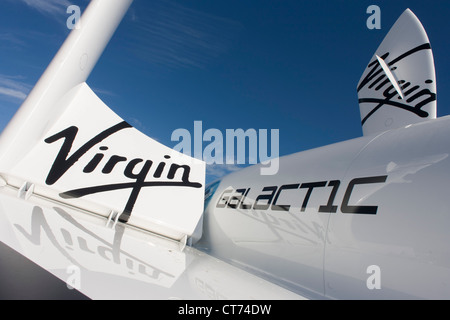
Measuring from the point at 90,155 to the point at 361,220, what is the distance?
391 centimetres

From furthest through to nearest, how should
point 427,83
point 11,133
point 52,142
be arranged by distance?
point 427,83 → point 52,142 → point 11,133

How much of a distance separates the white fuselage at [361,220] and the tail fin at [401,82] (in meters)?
3.69

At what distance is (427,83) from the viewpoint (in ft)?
21.7

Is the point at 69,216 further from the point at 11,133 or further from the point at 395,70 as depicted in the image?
the point at 395,70

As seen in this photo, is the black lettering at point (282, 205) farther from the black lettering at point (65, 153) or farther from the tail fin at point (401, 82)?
the tail fin at point (401, 82)

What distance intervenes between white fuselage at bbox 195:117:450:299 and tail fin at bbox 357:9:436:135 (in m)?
3.69

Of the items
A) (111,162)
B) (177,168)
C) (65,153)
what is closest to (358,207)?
(177,168)

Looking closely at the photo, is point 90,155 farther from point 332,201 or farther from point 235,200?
point 332,201

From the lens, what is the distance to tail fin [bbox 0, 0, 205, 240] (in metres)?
4.14

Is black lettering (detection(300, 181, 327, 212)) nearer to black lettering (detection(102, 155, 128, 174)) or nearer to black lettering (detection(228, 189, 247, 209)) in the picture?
black lettering (detection(228, 189, 247, 209))

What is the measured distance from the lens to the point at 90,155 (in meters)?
4.80

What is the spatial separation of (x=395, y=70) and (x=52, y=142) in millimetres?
7309

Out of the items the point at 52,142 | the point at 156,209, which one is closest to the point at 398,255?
the point at 156,209

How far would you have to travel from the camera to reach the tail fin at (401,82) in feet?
21.8
